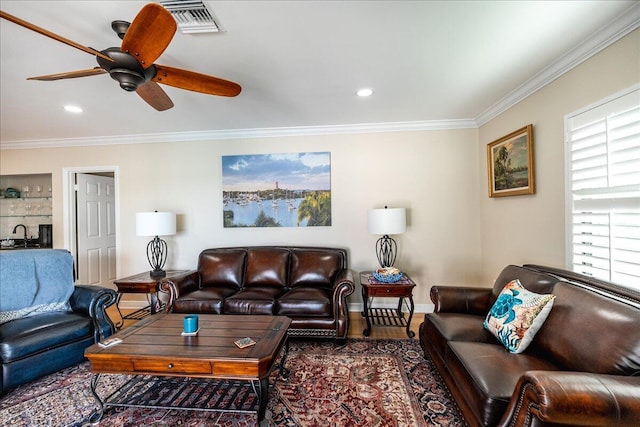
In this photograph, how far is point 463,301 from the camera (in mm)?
2324

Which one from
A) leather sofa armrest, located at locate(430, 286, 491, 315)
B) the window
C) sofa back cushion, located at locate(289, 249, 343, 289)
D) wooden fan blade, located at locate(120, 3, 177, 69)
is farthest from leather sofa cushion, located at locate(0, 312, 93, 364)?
the window

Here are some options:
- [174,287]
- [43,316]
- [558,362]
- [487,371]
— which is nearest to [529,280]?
[558,362]

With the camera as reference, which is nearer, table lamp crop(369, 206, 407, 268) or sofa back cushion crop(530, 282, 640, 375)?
sofa back cushion crop(530, 282, 640, 375)

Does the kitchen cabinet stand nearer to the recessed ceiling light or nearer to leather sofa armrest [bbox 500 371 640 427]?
the recessed ceiling light

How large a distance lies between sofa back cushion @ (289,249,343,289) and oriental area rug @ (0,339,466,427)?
907mm

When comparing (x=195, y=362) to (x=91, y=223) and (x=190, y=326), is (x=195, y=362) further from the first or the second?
(x=91, y=223)

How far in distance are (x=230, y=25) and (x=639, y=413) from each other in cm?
262

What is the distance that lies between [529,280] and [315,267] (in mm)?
2063

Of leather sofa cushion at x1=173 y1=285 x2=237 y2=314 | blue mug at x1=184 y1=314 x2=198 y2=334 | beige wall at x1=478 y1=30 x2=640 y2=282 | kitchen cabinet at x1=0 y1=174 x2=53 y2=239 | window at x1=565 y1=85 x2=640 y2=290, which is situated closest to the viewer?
window at x1=565 y1=85 x2=640 y2=290

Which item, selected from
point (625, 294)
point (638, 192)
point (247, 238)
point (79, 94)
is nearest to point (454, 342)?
point (625, 294)

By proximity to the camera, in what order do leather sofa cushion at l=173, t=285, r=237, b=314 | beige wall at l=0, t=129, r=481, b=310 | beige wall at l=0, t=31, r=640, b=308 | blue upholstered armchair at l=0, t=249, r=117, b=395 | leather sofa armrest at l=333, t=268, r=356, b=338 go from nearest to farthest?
blue upholstered armchair at l=0, t=249, r=117, b=395 → leather sofa armrest at l=333, t=268, r=356, b=338 → leather sofa cushion at l=173, t=285, r=237, b=314 → beige wall at l=0, t=31, r=640, b=308 → beige wall at l=0, t=129, r=481, b=310

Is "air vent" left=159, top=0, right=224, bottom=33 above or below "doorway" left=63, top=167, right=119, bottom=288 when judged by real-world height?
above

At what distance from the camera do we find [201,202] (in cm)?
391

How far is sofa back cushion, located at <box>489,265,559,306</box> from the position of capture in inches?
72.9
